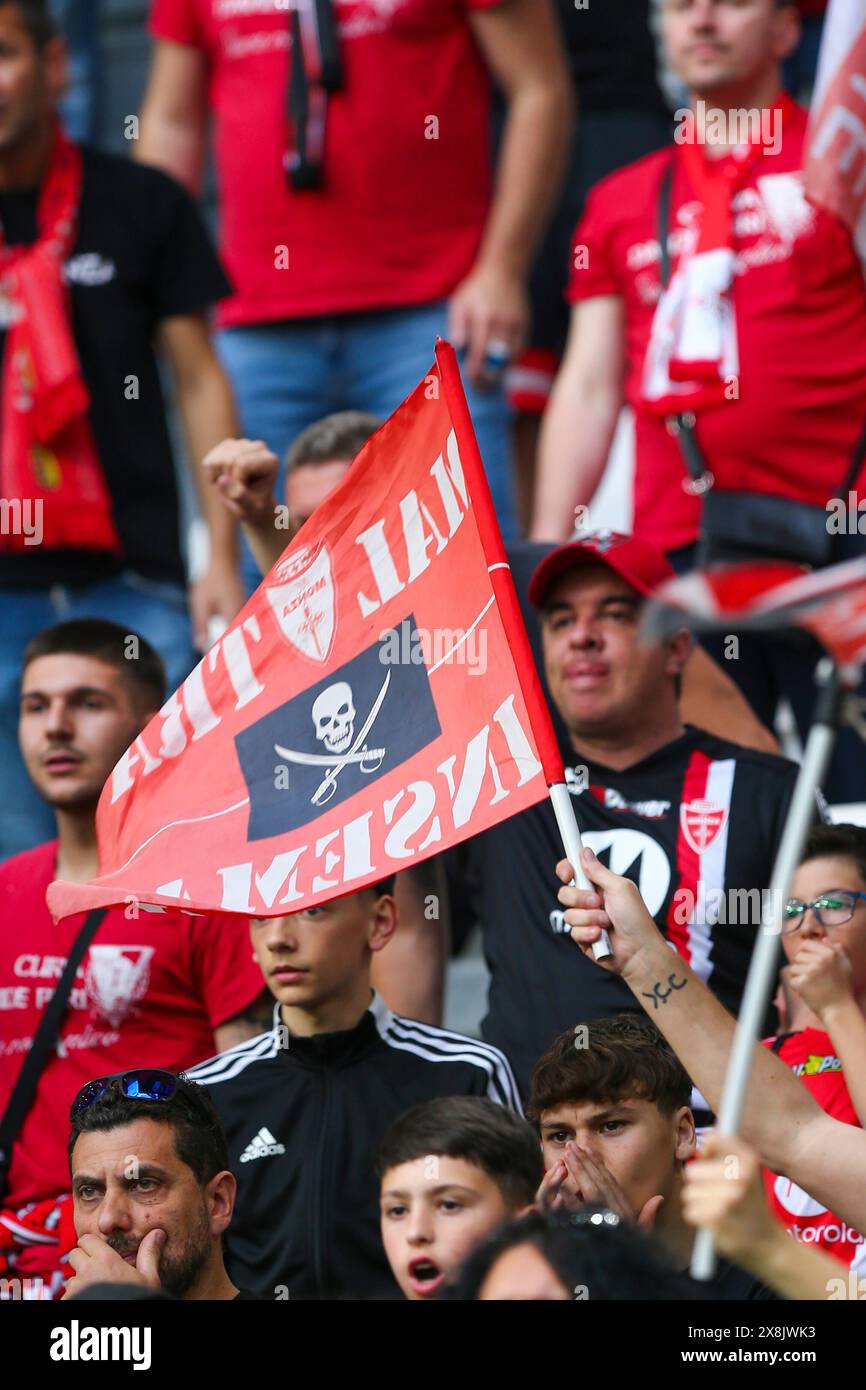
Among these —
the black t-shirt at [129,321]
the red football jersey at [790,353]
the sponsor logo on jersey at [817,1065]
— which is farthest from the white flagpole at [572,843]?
the black t-shirt at [129,321]

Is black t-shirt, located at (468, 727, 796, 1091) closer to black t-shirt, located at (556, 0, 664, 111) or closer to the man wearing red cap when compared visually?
the man wearing red cap

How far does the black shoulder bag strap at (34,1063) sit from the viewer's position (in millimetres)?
4777

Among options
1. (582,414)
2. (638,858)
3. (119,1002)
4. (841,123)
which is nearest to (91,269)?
(582,414)

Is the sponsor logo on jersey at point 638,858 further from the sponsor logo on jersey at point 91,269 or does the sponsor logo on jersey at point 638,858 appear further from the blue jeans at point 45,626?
the sponsor logo on jersey at point 91,269

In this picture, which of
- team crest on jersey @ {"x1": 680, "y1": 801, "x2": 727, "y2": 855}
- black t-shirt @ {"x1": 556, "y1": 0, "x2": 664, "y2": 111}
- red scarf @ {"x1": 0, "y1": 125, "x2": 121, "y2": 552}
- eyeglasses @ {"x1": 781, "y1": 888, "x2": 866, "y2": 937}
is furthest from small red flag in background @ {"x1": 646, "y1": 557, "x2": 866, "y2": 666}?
black t-shirt @ {"x1": 556, "y1": 0, "x2": 664, "y2": 111}

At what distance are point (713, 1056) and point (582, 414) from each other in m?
2.63

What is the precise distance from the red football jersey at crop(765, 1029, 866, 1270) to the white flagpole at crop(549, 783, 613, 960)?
722 millimetres

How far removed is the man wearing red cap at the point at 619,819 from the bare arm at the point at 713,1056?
1.04 m

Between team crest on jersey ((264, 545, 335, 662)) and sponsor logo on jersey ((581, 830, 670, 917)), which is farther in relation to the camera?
sponsor logo on jersey ((581, 830, 670, 917))

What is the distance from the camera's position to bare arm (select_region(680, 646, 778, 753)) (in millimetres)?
5316

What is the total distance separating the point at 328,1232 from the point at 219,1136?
0.30 m

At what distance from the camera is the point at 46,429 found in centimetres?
573
